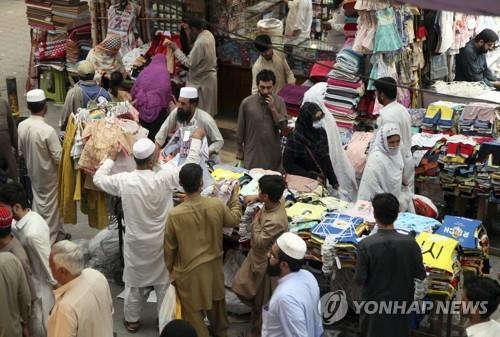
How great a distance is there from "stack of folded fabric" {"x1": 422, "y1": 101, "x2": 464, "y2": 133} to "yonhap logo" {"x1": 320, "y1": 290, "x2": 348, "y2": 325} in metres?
3.22

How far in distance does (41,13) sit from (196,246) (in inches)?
339

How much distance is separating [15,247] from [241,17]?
22.3ft

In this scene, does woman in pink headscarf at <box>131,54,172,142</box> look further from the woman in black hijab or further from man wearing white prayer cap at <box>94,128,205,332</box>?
man wearing white prayer cap at <box>94,128,205,332</box>

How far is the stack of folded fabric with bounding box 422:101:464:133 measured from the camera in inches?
372

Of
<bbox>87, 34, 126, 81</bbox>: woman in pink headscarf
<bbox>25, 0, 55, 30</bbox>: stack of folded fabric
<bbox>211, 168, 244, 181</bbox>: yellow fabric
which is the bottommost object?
<bbox>211, 168, 244, 181</bbox>: yellow fabric

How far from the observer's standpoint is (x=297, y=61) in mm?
11211

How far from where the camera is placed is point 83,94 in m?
8.98

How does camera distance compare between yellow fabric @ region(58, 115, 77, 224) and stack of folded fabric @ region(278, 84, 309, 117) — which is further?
stack of folded fabric @ region(278, 84, 309, 117)

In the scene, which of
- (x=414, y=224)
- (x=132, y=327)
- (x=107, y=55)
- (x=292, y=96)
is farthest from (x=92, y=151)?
(x=107, y=55)

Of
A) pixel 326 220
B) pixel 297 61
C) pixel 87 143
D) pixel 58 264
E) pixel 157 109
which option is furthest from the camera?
pixel 297 61

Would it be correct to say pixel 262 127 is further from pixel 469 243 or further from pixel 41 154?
pixel 469 243

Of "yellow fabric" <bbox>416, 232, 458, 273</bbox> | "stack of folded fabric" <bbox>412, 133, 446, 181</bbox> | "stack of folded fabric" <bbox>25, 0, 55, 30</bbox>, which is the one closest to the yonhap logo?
"yellow fabric" <bbox>416, 232, 458, 273</bbox>

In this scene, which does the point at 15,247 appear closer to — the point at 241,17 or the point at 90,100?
the point at 90,100

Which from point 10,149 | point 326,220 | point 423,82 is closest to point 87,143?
point 10,149
